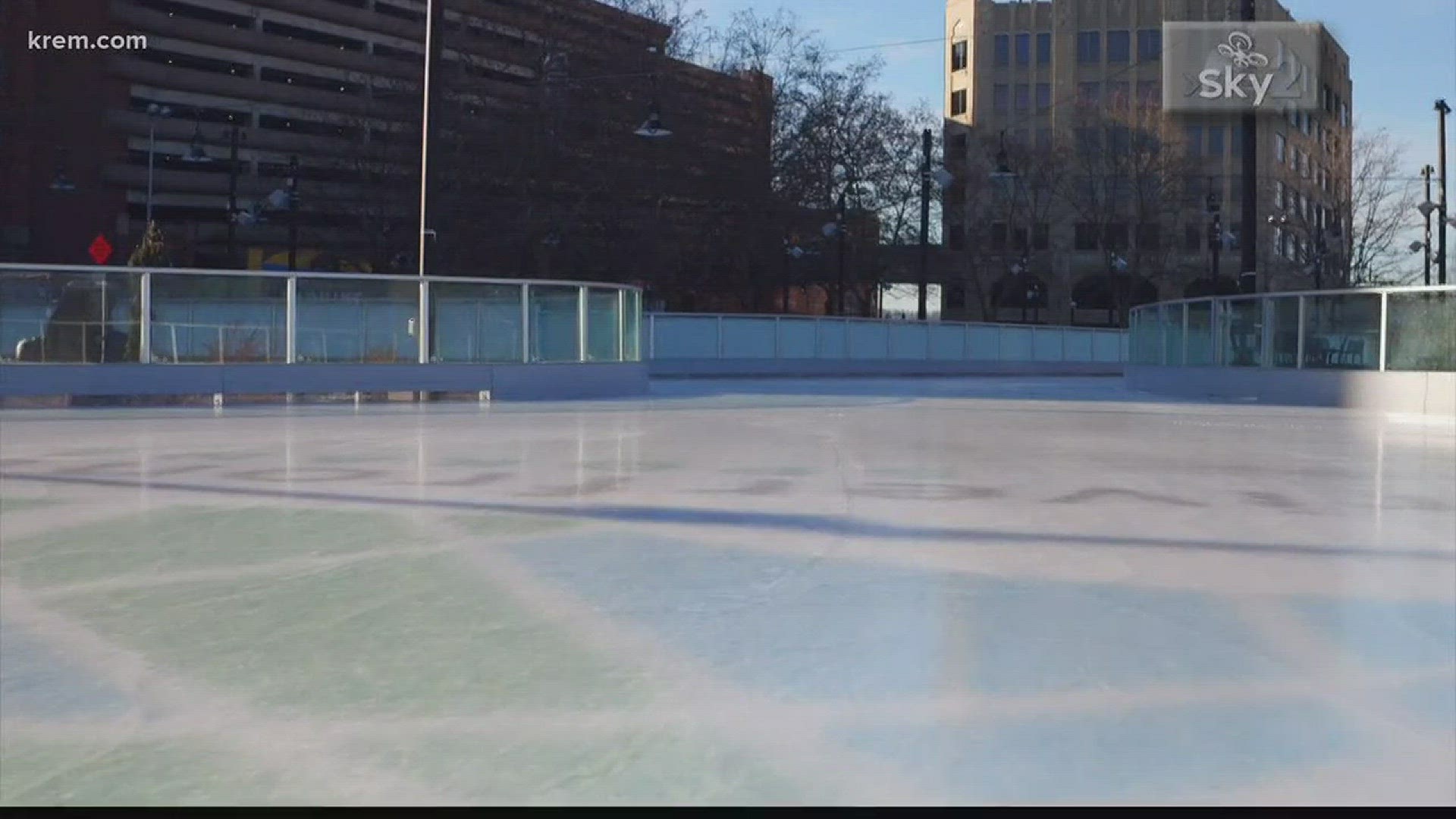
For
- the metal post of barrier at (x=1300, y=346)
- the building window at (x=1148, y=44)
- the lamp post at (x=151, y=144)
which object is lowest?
the metal post of barrier at (x=1300, y=346)

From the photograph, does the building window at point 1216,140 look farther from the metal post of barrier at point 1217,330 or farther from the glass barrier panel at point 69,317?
the glass barrier panel at point 69,317

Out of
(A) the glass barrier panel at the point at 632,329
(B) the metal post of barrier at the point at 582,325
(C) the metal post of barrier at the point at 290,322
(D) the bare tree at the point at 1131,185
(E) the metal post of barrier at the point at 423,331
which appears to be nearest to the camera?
(C) the metal post of barrier at the point at 290,322

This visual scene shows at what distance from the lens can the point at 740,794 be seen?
175 inches

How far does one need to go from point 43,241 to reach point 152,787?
233 ft

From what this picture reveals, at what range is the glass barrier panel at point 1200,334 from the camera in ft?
96.0

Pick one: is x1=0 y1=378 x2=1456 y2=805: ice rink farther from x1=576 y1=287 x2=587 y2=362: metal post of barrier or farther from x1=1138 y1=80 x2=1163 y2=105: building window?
x1=1138 y1=80 x2=1163 y2=105: building window

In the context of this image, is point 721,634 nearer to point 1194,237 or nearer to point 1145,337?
point 1145,337

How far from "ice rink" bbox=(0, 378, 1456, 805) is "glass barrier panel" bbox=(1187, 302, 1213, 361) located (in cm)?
1574

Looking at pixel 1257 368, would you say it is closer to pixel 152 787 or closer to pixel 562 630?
pixel 562 630

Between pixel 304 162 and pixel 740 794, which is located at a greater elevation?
pixel 304 162

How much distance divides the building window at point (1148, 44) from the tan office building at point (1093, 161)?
0.28 feet

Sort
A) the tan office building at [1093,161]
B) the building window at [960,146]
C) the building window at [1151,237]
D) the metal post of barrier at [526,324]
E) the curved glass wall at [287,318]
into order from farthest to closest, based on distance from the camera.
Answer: the building window at [960,146] → the building window at [1151,237] → the tan office building at [1093,161] → the metal post of barrier at [526,324] → the curved glass wall at [287,318]

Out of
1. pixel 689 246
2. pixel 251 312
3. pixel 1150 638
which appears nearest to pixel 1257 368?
pixel 251 312

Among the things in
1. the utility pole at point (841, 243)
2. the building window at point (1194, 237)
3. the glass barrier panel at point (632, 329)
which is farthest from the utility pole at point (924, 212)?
the building window at point (1194, 237)
